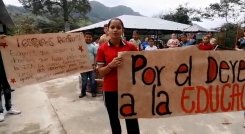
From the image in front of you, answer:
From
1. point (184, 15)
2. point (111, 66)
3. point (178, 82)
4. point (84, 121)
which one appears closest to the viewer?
point (111, 66)

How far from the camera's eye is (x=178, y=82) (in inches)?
149

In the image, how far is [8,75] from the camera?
489 centimetres

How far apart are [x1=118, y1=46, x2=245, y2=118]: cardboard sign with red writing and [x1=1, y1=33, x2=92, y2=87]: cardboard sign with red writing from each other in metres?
1.85

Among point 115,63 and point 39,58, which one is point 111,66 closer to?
point 115,63

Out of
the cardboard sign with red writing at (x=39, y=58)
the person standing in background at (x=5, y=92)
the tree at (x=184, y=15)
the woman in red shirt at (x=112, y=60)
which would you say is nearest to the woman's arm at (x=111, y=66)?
the woman in red shirt at (x=112, y=60)

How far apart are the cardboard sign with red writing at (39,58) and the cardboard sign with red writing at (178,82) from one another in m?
1.85

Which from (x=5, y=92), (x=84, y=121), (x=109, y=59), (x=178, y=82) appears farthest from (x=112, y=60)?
(x=5, y=92)

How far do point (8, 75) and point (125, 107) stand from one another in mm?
2042

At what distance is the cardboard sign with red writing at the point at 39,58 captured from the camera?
4.93 m

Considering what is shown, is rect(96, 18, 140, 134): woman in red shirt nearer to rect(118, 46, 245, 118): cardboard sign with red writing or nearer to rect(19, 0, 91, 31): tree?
rect(118, 46, 245, 118): cardboard sign with red writing

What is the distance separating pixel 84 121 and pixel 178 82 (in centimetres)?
269

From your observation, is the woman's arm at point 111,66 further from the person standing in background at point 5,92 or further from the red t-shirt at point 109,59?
the person standing in background at point 5,92

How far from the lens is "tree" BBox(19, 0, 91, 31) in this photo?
49594 mm

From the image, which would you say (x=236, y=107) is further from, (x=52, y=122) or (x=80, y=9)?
(x=80, y=9)
